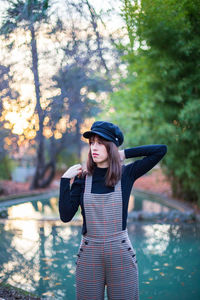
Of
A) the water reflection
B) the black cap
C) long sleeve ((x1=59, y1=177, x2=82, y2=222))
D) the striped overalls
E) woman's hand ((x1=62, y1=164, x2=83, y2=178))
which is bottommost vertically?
the water reflection

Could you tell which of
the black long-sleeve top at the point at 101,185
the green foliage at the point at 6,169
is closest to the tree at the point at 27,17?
the black long-sleeve top at the point at 101,185

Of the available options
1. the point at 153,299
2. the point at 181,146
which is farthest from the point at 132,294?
the point at 181,146

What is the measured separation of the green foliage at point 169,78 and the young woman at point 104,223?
1.94 metres

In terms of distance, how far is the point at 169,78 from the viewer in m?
5.47

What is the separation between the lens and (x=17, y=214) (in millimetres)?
7531

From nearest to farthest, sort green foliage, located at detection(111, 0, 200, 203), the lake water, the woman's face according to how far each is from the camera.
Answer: the woman's face, the lake water, green foliage, located at detection(111, 0, 200, 203)

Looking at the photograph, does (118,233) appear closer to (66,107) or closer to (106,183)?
(106,183)

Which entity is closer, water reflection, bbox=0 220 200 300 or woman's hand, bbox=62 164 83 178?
woman's hand, bbox=62 164 83 178

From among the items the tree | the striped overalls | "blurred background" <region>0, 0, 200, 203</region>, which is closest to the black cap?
the striped overalls

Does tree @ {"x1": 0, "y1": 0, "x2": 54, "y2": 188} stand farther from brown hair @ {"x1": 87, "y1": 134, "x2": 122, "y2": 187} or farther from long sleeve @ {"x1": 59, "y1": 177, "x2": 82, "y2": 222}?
long sleeve @ {"x1": 59, "y1": 177, "x2": 82, "y2": 222}

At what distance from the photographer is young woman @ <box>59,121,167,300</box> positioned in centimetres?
173

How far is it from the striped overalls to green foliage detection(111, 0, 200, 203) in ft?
7.25

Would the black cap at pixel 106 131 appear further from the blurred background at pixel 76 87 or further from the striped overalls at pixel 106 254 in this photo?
the blurred background at pixel 76 87

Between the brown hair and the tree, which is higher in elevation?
the tree
